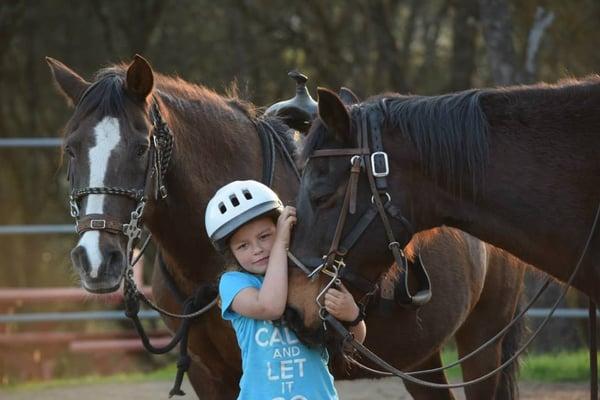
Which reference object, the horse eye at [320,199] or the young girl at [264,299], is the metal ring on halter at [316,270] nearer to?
the young girl at [264,299]

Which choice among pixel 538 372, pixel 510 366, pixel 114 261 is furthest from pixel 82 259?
pixel 538 372

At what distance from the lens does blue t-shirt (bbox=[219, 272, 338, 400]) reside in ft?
11.0

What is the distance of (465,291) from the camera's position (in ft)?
16.4

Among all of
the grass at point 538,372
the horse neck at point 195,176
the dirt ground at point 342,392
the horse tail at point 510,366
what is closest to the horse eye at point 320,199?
the horse neck at point 195,176

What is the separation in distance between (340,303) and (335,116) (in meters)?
0.56

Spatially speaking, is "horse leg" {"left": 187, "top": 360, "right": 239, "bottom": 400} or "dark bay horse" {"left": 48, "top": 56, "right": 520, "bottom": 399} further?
"horse leg" {"left": 187, "top": 360, "right": 239, "bottom": 400}

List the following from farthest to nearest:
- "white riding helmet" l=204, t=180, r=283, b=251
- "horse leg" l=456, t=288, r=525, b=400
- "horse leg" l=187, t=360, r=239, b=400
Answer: "horse leg" l=456, t=288, r=525, b=400 < "horse leg" l=187, t=360, r=239, b=400 < "white riding helmet" l=204, t=180, r=283, b=251

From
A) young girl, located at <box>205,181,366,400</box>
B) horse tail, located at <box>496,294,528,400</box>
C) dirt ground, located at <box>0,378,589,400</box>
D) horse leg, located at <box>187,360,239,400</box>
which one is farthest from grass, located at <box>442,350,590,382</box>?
young girl, located at <box>205,181,366,400</box>

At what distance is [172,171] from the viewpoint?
13.9 feet

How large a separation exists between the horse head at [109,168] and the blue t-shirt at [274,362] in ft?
1.87

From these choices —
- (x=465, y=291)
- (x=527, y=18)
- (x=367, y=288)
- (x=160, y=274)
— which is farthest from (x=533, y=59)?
(x=367, y=288)

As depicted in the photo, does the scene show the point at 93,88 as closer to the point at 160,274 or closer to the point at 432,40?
the point at 160,274

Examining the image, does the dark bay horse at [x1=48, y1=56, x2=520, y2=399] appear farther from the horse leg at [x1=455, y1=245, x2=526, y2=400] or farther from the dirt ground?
the dirt ground

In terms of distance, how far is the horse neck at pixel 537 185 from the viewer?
11.0 feet
